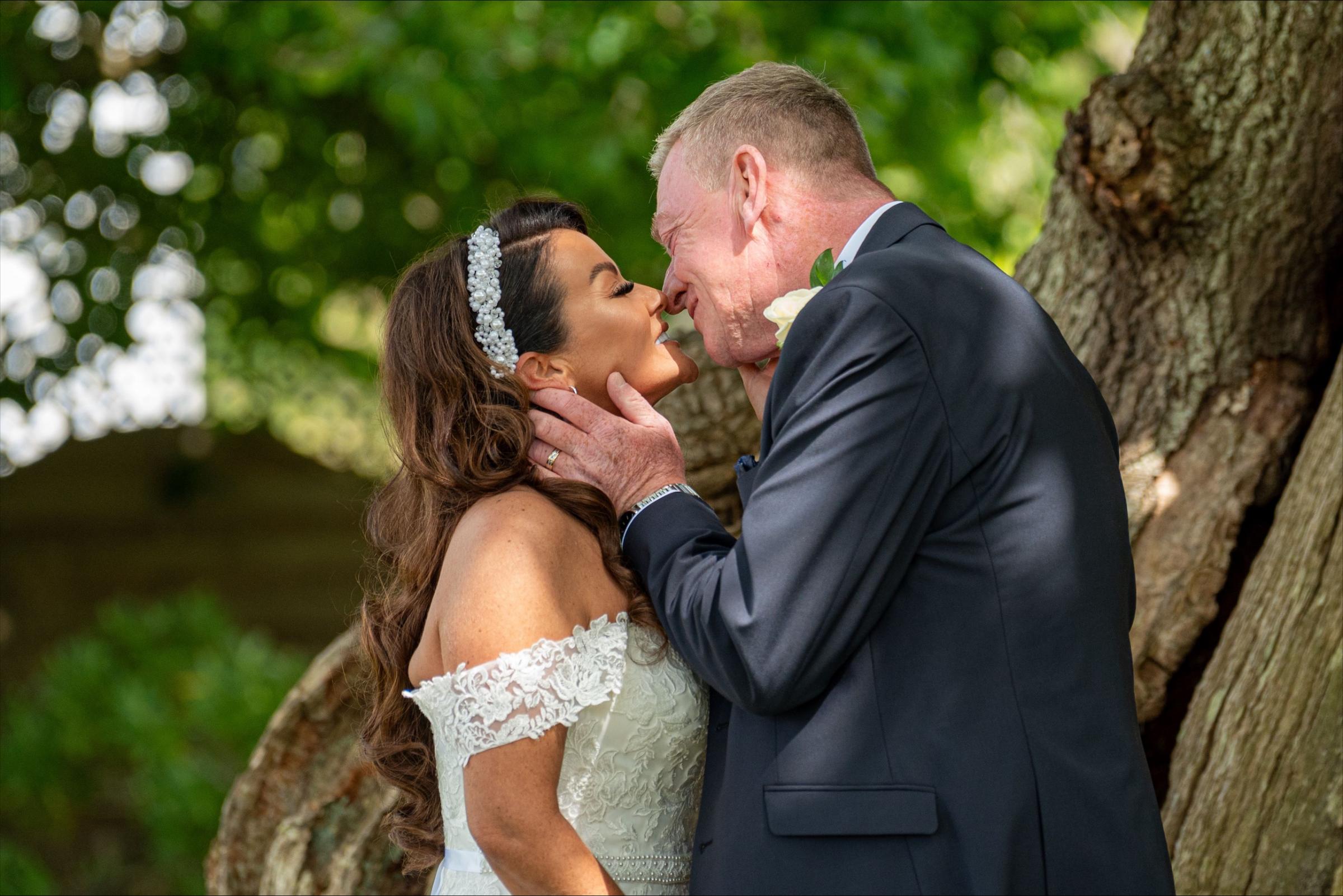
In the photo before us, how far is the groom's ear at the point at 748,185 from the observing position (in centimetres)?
270

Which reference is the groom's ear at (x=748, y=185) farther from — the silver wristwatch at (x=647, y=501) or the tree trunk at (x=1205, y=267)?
the tree trunk at (x=1205, y=267)

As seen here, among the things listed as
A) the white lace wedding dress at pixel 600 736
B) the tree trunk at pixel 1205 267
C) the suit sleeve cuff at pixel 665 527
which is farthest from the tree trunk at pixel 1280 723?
the suit sleeve cuff at pixel 665 527

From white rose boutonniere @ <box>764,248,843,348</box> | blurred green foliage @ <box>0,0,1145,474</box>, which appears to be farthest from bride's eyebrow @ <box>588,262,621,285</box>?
blurred green foliage @ <box>0,0,1145,474</box>

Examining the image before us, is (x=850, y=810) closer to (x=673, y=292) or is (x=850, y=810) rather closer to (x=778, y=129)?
(x=673, y=292)

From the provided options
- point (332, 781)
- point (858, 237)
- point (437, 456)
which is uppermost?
point (858, 237)

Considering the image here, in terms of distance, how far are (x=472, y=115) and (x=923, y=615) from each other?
4699 millimetres

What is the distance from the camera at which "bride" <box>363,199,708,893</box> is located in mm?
2416

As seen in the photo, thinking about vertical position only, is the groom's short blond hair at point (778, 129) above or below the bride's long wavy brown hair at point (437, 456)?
above

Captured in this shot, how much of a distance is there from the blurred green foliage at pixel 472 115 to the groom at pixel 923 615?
3.26 meters

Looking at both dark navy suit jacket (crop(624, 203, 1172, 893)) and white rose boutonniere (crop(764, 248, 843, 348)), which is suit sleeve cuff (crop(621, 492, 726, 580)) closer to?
dark navy suit jacket (crop(624, 203, 1172, 893))

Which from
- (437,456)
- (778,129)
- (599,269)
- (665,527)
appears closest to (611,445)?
(665,527)

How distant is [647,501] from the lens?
251 centimetres

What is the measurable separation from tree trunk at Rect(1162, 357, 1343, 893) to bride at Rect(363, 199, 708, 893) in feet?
5.09

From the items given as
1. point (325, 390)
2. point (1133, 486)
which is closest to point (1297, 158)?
point (1133, 486)
